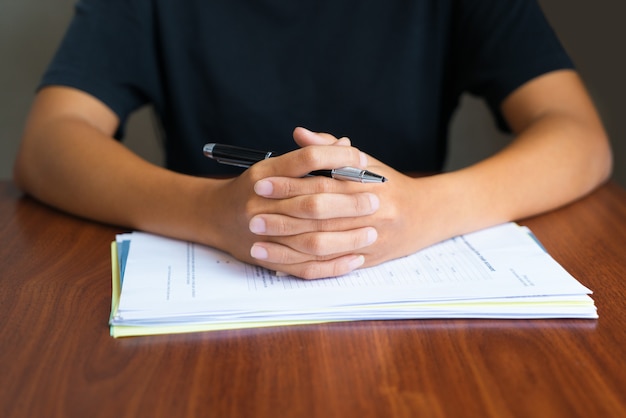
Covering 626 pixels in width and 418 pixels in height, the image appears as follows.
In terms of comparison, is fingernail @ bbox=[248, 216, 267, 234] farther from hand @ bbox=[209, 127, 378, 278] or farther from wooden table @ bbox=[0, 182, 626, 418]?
wooden table @ bbox=[0, 182, 626, 418]

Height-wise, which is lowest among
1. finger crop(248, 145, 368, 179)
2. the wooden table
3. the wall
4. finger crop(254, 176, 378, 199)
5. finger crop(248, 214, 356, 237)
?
the wooden table

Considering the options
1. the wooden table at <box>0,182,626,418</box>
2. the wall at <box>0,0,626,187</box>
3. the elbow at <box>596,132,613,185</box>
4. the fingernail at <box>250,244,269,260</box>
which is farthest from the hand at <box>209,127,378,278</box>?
the wall at <box>0,0,626,187</box>

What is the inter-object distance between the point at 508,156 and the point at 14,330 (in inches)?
24.6

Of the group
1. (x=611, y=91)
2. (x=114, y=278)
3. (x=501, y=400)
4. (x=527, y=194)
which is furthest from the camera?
(x=611, y=91)

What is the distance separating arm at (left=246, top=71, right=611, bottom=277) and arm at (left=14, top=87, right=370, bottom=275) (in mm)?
25

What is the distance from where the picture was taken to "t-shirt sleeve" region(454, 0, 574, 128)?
107 centimetres

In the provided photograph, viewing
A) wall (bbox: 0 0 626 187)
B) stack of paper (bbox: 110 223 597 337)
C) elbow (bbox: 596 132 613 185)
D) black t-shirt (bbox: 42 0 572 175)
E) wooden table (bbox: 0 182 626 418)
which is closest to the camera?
wooden table (bbox: 0 182 626 418)

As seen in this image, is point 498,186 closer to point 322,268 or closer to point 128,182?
point 322,268

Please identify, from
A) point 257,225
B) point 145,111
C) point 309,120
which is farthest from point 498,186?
point 145,111

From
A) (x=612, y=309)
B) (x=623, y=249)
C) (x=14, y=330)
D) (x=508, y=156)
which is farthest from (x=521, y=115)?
(x=14, y=330)

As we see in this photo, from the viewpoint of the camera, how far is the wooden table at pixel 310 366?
489mm

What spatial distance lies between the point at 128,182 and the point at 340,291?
35 cm

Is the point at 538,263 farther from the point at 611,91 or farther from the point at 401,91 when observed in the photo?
the point at 611,91

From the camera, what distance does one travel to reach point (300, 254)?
69 centimetres
